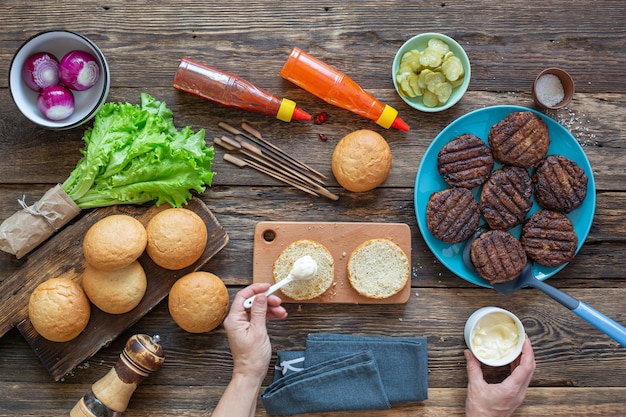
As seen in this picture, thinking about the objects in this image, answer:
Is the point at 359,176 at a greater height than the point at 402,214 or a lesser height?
greater

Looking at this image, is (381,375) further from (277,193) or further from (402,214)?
(277,193)

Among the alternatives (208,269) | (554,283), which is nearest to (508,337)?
(554,283)

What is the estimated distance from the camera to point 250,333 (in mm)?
2156

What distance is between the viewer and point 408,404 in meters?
2.48

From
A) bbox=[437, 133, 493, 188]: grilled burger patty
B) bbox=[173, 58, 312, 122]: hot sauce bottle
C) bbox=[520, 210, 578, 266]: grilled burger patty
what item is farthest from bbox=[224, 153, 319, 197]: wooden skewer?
bbox=[520, 210, 578, 266]: grilled burger patty

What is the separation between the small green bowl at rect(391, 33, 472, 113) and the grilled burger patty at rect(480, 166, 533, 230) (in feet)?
1.25

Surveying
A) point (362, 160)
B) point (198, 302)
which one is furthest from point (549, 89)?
point (198, 302)

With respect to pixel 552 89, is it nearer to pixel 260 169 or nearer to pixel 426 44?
pixel 426 44

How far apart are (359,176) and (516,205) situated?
70cm

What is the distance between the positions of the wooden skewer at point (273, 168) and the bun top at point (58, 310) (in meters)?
0.85

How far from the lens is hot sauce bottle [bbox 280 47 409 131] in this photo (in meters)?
2.40

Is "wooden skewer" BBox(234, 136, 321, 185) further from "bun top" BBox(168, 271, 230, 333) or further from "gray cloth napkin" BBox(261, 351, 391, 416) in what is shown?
"gray cloth napkin" BBox(261, 351, 391, 416)

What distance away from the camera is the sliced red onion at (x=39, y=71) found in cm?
224

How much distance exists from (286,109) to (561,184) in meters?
1.23
